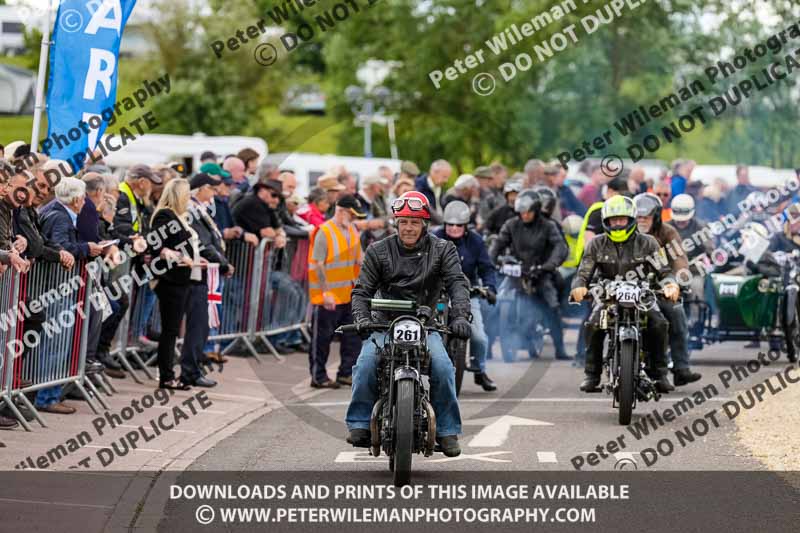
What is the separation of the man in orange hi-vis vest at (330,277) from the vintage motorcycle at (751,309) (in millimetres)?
→ 4853

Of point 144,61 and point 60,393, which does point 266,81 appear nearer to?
point 144,61

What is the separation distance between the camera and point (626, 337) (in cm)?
1306

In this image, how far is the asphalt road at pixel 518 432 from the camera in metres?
11.1

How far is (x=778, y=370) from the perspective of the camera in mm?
18406

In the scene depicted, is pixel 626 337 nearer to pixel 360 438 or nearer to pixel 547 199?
pixel 360 438

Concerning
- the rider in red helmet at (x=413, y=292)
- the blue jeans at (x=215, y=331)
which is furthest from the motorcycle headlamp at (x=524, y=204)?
the rider in red helmet at (x=413, y=292)

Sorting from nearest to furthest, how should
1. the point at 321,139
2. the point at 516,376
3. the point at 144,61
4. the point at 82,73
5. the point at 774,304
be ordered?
the point at 82,73, the point at 516,376, the point at 774,304, the point at 144,61, the point at 321,139

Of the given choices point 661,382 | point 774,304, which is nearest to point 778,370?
point 774,304

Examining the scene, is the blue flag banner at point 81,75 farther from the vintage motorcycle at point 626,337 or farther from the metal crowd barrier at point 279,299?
the vintage motorcycle at point 626,337

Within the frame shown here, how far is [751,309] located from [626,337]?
6625 millimetres

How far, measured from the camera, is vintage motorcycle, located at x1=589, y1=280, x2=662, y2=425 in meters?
13.0

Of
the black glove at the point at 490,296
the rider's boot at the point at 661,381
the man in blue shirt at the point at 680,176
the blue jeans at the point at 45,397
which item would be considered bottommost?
the blue jeans at the point at 45,397

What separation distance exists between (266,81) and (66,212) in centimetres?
5337

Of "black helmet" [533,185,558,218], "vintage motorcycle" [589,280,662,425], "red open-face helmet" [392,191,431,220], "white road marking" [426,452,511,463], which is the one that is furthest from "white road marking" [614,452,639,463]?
"black helmet" [533,185,558,218]
